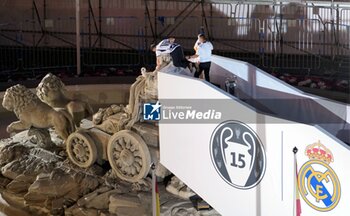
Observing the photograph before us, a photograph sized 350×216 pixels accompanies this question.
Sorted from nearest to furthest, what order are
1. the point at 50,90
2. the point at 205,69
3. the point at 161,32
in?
the point at 205,69 < the point at 50,90 < the point at 161,32

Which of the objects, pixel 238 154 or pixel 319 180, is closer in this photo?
pixel 319 180

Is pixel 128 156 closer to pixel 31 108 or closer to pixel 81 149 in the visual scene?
pixel 81 149

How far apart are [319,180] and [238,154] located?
1.03 meters

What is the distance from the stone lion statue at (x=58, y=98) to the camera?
9.60 meters

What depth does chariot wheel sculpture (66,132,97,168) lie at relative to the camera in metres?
8.61

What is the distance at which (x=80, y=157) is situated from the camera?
8.80 metres

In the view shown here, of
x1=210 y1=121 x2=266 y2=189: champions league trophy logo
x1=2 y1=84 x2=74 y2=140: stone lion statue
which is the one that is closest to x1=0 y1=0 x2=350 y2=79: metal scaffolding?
x1=2 y1=84 x2=74 y2=140: stone lion statue

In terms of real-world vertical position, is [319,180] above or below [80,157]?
above

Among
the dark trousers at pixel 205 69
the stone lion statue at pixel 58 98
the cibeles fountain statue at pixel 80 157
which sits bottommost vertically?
the cibeles fountain statue at pixel 80 157

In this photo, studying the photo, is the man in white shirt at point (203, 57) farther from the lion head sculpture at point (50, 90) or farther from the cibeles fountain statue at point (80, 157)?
the lion head sculpture at point (50, 90)

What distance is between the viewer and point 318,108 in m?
7.12

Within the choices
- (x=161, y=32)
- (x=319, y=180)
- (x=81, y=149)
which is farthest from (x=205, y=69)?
(x=161, y=32)

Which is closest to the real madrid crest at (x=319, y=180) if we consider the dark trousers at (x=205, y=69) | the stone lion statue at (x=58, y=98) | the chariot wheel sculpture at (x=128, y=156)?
the chariot wheel sculpture at (x=128, y=156)

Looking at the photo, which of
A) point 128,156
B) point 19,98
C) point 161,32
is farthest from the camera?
point 161,32
